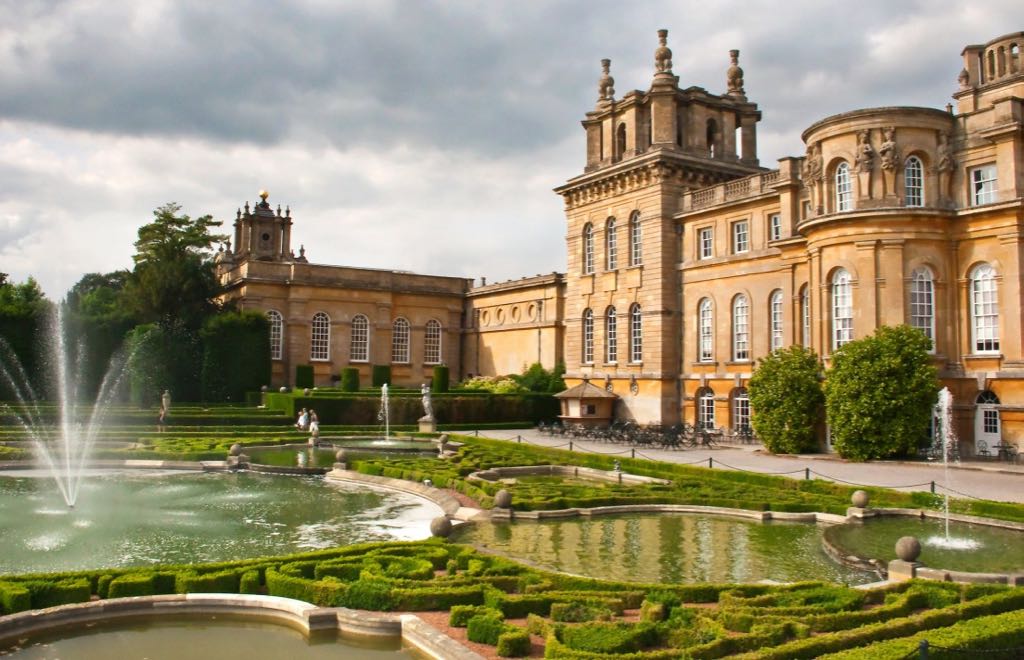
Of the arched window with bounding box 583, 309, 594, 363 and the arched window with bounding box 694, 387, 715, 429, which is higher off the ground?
the arched window with bounding box 583, 309, 594, 363

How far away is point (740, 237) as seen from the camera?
3450cm

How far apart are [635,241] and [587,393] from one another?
295 inches

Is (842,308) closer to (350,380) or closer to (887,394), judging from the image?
(887,394)

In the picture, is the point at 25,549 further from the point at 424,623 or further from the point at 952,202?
the point at 952,202

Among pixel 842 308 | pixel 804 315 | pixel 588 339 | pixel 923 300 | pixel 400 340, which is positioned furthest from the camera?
A: pixel 400 340

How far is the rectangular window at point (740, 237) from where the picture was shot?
34.1 metres

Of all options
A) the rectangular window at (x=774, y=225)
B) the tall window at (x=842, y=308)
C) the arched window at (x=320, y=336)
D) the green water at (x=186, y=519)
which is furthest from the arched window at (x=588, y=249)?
the green water at (x=186, y=519)

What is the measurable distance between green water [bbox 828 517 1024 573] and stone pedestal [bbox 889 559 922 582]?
2.20ft

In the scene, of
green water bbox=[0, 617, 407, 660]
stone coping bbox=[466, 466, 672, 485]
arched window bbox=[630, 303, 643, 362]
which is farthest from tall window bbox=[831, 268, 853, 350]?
green water bbox=[0, 617, 407, 660]

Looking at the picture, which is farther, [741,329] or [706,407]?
[706,407]

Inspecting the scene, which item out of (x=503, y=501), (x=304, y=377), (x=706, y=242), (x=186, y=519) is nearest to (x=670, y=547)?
(x=503, y=501)

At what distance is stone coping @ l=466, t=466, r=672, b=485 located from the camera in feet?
70.8

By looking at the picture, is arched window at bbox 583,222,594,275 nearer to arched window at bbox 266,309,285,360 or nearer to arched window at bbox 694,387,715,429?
arched window at bbox 694,387,715,429

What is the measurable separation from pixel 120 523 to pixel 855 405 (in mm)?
20178
